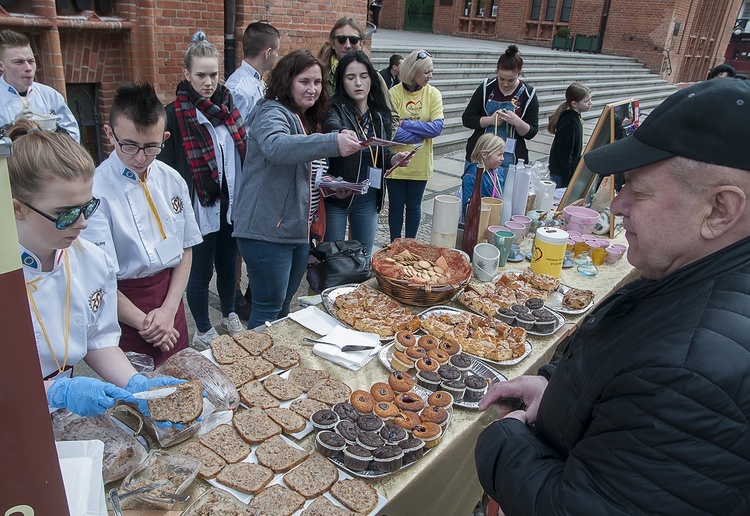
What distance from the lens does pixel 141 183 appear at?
244 cm

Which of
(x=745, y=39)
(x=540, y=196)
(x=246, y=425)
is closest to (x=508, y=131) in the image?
(x=540, y=196)

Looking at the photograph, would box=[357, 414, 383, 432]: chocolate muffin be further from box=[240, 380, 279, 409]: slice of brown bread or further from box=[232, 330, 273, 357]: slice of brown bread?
box=[232, 330, 273, 357]: slice of brown bread

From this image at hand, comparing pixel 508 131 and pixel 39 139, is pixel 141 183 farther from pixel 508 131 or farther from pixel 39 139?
pixel 508 131

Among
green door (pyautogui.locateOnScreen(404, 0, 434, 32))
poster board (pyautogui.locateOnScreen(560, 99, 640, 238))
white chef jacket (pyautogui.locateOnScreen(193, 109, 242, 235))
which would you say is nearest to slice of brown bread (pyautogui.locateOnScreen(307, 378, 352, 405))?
white chef jacket (pyautogui.locateOnScreen(193, 109, 242, 235))

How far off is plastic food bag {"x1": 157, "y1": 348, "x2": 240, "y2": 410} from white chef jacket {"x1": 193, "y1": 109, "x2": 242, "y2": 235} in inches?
70.8

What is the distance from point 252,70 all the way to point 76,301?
139 inches

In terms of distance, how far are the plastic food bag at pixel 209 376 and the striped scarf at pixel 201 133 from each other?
1.89m

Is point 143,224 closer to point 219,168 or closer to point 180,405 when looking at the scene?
point 180,405

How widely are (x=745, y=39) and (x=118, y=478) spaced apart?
33.9 m

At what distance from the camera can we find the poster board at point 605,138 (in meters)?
3.83

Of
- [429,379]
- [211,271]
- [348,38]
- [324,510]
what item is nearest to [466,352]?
[429,379]

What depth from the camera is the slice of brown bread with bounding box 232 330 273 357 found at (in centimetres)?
223

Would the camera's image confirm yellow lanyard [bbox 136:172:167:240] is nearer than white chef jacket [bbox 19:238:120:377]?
No

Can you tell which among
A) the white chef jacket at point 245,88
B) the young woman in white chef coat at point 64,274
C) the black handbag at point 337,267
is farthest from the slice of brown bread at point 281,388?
the white chef jacket at point 245,88
